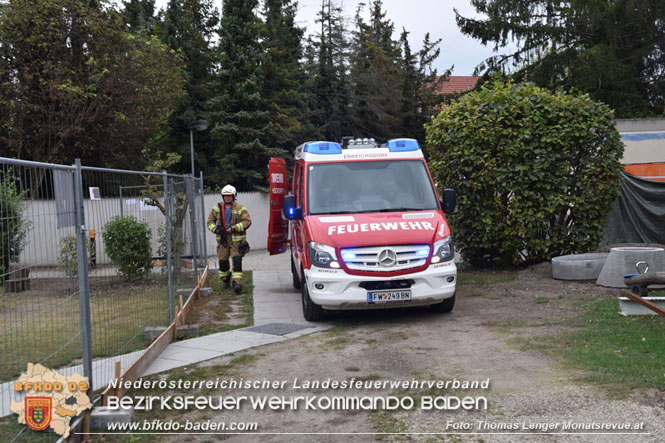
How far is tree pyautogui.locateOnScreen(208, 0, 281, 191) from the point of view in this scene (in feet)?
102

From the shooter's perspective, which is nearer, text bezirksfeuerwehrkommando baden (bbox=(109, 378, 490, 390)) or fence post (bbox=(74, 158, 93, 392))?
fence post (bbox=(74, 158, 93, 392))

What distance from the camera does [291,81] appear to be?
3659 cm

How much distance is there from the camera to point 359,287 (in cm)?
859

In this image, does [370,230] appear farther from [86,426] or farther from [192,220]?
[86,426]

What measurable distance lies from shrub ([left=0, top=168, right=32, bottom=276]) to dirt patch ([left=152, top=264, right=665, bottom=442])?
1957 millimetres

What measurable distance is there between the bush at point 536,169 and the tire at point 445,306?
327 centimetres

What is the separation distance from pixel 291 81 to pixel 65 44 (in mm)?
14794

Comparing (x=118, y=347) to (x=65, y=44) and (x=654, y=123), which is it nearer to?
(x=654, y=123)

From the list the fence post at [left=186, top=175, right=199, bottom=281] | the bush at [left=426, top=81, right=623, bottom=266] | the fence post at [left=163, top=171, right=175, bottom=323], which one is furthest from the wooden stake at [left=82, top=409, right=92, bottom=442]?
the bush at [left=426, top=81, right=623, bottom=266]

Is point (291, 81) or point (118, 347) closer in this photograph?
point (118, 347)

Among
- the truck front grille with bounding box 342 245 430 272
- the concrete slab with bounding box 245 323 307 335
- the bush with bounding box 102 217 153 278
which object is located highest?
the bush with bounding box 102 217 153 278

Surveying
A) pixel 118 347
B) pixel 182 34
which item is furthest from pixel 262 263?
pixel 182 34

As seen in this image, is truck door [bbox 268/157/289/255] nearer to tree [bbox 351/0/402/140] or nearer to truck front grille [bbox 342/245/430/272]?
truck front grille [bbox 342/245/430/272]

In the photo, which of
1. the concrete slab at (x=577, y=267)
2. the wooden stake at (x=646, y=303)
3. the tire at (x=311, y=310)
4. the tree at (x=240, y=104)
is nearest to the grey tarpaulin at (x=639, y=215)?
the concrete slab at (x=577, y=267)
